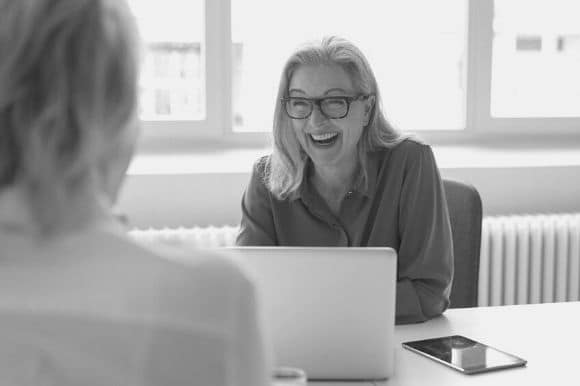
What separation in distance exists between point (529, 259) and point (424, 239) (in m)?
1.57

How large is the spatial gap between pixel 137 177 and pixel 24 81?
100 inches

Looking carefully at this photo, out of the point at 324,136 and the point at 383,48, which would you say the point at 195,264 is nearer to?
the point at 324,136

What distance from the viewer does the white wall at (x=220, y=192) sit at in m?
3.27

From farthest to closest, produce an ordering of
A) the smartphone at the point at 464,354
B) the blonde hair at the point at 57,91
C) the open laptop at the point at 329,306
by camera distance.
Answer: the smartphone at the point at 464,354
the open laptop at the point at 329,306
the blonde hair at the point at 57,91

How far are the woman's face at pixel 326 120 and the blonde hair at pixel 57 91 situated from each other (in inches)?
59.5

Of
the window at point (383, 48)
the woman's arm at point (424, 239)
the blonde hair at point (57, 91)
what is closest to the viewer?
the blonde hair at point (57, 91)

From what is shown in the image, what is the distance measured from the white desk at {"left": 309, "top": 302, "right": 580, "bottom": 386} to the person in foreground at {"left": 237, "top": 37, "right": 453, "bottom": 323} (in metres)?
0.31

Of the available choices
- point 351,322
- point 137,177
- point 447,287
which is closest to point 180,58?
point 137,177

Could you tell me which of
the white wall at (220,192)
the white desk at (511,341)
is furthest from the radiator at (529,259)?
the white desk at (511,341)

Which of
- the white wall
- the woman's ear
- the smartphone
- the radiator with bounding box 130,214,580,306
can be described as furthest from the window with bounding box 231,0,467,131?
the smartphone

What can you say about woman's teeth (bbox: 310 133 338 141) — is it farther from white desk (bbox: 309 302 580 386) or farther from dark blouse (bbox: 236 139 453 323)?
white desk (bbox: 309 302 580 386)

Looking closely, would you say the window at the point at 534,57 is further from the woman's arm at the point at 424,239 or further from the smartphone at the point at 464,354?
the smartphone at the point at 464,354

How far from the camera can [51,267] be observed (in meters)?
0.73

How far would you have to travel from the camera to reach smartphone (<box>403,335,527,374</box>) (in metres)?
1.51
